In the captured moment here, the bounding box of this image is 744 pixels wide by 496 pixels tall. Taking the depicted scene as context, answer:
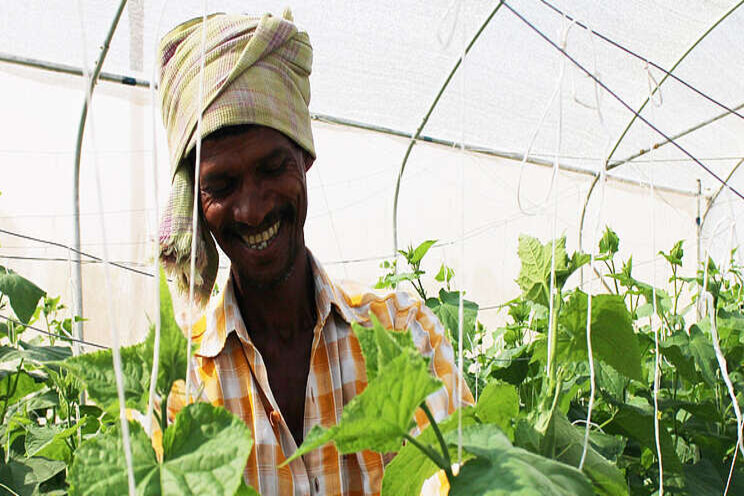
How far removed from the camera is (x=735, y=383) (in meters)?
1.15

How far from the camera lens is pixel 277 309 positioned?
1.12 meters

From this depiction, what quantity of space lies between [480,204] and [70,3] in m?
3.16

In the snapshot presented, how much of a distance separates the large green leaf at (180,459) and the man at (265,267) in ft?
1.54

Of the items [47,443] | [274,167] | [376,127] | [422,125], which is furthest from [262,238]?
[376,127]

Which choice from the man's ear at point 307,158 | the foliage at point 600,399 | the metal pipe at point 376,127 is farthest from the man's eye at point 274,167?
the metal pipe at point 376,127

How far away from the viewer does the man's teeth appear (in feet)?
3.29

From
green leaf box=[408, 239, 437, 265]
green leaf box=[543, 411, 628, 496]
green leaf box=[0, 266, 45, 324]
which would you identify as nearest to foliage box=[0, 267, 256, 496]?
green leaf box=[543, 411, 628, 496]

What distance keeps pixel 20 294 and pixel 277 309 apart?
57cm

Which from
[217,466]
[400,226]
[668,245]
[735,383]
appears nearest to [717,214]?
[668,245]

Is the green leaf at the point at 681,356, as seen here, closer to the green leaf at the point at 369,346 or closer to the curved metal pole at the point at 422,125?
the green leaf at the point at 369,346

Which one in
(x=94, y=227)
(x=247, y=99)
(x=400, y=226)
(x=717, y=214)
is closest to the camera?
(x=247, y=99)

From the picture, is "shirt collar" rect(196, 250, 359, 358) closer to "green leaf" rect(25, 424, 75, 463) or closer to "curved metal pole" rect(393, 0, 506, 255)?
"green leaf" rect(25, 424, 75, 463)

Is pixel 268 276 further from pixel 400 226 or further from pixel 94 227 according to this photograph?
pixel 400 226

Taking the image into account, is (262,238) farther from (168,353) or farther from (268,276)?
(168,353)
